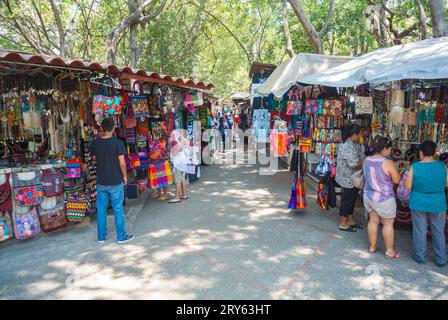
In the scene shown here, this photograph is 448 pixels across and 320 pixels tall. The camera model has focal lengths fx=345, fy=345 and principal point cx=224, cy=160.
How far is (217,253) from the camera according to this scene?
177 inches

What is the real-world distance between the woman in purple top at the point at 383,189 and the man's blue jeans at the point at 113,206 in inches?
132

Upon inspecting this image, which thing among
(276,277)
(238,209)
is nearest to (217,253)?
(276,277)

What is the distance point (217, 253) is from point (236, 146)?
1295cm

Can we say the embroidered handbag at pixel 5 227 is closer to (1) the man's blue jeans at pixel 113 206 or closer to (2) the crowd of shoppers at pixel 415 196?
(1) the man's blue jeans at pixel 113 206

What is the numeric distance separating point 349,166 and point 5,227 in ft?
16.5

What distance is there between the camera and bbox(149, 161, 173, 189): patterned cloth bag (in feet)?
22.9

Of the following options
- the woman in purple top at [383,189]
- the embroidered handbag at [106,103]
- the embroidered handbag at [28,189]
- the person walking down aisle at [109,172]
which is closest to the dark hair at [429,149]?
the woman in purple top at [383,189]

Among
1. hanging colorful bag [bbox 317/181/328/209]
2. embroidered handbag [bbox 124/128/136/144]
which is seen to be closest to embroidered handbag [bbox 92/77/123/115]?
embroidered handbag [bbox 124/128/136/144]

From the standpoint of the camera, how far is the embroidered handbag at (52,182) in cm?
525

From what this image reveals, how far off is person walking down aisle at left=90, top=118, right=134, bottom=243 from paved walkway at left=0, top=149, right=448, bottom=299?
30 centimetres

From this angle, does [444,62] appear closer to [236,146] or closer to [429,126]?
[429,126]

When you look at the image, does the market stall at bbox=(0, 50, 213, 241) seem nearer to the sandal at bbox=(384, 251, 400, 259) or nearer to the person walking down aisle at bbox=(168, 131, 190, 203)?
the person walking down aisle at bbox=(168, 131, 190, 203)

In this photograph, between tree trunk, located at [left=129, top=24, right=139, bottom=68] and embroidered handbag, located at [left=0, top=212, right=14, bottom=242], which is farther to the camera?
tree trunk, located at [left=129, top=24, right=139, bottom=68]

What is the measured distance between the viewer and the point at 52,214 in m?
5.36
